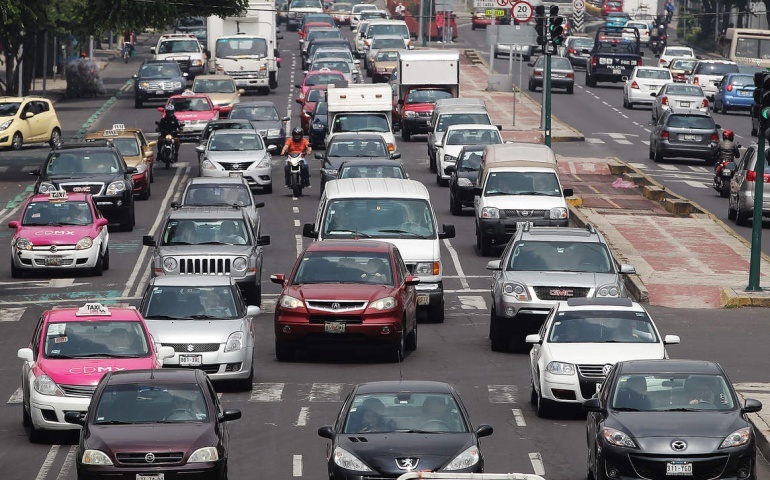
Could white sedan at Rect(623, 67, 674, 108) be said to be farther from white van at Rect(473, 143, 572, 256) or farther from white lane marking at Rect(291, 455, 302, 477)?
white lane marking at Rect(291, 455, 302, 477)

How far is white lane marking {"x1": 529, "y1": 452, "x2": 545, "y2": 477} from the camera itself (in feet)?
55.5

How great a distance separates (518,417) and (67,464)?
17.8 feet

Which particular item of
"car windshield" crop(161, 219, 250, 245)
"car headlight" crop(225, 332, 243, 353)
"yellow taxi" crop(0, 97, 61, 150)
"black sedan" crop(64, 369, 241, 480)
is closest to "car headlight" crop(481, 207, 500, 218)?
"car windshield" crop(161, 219, 250, 245)

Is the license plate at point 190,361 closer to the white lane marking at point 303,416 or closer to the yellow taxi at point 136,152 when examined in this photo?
the white lane marking at point 303,416

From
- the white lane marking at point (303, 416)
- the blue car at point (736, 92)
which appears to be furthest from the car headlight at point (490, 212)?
the blue car at point (736, 92)

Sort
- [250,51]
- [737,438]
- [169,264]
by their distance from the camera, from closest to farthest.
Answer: [737,438]
[169,264]
[250,51]

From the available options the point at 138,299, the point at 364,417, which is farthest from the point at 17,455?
the point at 138,299

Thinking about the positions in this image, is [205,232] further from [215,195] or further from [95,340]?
[95,340]

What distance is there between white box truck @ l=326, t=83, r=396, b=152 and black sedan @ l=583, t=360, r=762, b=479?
31.2 m

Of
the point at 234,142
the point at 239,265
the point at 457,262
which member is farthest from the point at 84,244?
the point at 234,142

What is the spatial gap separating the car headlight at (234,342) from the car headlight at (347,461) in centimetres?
675

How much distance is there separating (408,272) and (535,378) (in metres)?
6.52

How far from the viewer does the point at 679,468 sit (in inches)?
596

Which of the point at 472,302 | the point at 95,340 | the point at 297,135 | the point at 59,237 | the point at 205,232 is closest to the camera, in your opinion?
the point at 95,340
